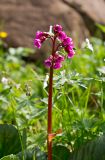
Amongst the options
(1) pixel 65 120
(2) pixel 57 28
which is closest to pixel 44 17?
(1) pixel 65 120

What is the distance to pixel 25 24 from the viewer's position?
5.71m

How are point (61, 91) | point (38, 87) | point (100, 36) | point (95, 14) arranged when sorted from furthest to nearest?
point (95, 14)
point (100, 36)
point (38, 87)
point (61, 91)

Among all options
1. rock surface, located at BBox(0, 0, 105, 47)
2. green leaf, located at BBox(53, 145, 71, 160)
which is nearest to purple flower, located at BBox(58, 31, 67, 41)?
green leaf, located at BBox(53, 145, 71, 160)

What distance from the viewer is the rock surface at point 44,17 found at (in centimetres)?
558

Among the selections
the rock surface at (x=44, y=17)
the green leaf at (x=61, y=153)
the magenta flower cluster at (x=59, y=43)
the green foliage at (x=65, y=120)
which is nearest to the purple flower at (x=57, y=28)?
the magenta flower cluster at (x=59, y=43)

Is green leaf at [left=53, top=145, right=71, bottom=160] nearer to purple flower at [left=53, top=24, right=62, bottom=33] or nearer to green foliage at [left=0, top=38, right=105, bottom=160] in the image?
green foliage at [left=0, top=38, right=105, bottom=160]

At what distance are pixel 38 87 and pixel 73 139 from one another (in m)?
1.76

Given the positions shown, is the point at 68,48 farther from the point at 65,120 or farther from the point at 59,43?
the point at 65,120

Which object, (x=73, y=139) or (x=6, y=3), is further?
(x=6, y=3)

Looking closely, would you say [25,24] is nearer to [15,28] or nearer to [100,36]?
[15,28]

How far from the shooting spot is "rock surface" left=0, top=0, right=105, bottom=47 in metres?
5.58

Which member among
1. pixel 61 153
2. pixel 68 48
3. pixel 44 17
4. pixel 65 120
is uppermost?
pixel 44 17

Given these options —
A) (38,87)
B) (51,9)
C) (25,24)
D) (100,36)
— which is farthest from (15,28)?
(38,87)

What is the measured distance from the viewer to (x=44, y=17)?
19.1 feet
